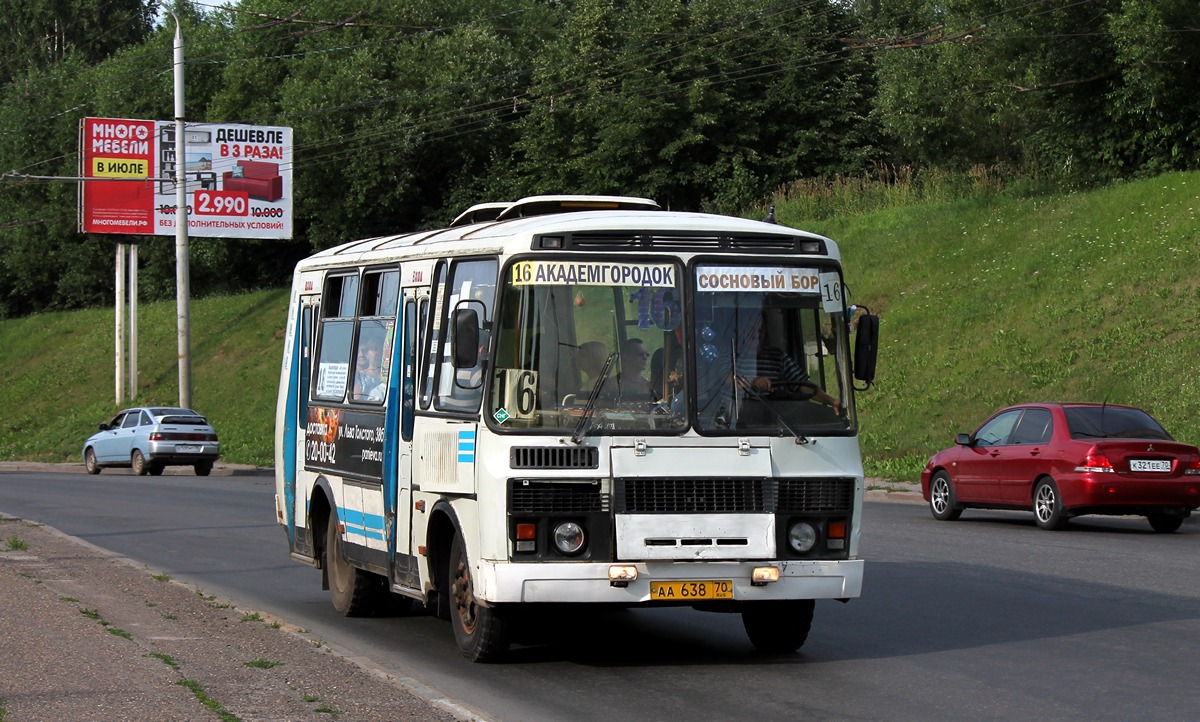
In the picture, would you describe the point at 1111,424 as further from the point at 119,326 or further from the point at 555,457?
the point at 119,326

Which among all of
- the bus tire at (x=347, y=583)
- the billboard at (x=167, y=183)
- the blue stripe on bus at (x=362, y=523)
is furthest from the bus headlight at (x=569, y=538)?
the billboard at (x=167, y=183)

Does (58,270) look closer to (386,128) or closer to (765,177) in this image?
(386,128)

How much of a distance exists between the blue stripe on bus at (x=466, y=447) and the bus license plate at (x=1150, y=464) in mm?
11473

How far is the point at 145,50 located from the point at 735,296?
68851mm

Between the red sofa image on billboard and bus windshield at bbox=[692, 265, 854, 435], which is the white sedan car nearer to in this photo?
the red sofa image on billboard

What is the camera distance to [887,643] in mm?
10641

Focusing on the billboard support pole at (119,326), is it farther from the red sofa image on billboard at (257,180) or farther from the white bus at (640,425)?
the white bus at (640,425)

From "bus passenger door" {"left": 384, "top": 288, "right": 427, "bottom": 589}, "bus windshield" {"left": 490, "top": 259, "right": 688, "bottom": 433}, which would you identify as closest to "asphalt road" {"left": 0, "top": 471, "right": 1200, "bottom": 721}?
"bus passenger door" {"left": 384, "top": 288, "right": 427, "bottom": 589}

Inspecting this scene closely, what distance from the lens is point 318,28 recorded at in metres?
69.1

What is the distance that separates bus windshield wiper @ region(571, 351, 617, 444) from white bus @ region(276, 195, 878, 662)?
0.01m

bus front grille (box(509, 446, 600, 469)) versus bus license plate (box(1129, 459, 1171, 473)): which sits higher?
bus front grille (box(509, 446, 600, 469))

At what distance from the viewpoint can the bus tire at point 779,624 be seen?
10.2m

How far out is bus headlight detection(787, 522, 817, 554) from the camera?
9.56 metres

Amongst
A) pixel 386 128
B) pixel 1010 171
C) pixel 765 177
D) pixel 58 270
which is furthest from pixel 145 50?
pixel 1010 171
